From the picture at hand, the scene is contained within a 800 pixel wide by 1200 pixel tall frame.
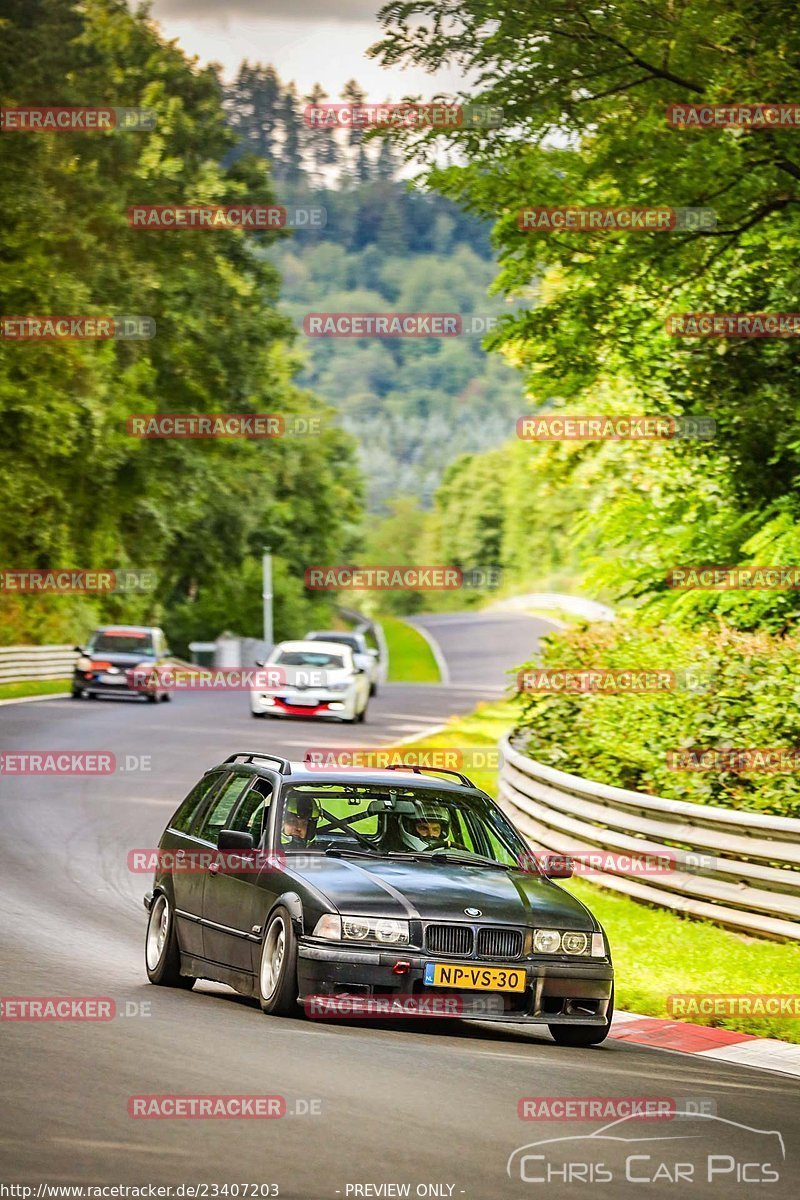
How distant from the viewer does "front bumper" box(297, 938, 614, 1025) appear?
30.2 ft

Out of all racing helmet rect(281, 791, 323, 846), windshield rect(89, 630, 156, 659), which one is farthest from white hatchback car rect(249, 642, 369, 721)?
racing helmet rect(281, 791, 323, 846)

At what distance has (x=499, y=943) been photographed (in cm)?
941

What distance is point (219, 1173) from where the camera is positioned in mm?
5973

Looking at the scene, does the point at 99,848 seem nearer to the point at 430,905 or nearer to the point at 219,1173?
the point at 430,905

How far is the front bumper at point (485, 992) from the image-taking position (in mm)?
9195

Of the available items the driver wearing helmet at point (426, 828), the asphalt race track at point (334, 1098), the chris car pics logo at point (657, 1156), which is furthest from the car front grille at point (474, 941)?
the chris car pics logo at point (657, 1156)

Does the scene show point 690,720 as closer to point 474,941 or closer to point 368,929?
point 474,941

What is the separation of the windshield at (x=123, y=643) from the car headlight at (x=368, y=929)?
32089 mm

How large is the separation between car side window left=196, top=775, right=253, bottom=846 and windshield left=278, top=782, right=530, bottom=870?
622 millimetres

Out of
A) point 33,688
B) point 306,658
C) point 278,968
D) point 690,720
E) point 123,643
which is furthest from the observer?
point 33,688

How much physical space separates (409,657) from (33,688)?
134 ft

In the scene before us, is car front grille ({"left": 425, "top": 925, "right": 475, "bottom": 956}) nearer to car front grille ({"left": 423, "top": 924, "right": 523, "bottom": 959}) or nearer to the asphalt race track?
car front grille ({"left": 423, "top": 924, "right": 523, "bottom": 959})

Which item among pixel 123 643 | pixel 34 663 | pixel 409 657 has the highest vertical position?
pixel 123 643

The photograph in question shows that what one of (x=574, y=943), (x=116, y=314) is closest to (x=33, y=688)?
(x=116, y=314)
